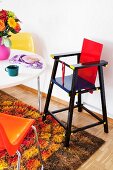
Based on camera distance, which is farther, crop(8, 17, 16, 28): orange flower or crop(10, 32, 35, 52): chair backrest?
crop(10, 32, 35, 52): chair backrest

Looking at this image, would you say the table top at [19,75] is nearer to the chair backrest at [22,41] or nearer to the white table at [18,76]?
the white table at [18,76]

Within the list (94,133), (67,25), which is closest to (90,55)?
(67,25)

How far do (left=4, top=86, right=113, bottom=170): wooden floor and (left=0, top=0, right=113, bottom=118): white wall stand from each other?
170mm

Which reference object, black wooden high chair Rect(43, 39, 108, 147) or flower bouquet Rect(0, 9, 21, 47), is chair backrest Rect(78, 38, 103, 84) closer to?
black wooden high chair Rect(43, 39, 108, 147)

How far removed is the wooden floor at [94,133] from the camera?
1.77m

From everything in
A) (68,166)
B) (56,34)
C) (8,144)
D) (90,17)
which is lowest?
(68,166)

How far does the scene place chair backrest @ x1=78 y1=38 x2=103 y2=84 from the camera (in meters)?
2.00

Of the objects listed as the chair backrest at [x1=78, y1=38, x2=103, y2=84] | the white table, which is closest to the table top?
the white table

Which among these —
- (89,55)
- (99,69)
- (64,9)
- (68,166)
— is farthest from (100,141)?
(64,9)

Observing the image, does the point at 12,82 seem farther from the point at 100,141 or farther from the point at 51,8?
the point at 51,8

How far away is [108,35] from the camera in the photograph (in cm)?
211

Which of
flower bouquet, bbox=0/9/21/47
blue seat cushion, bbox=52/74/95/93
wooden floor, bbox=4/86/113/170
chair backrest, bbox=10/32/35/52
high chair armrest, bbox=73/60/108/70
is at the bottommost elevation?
wooden floor, bbox=4/86/113/170

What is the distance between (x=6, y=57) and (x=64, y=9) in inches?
35.2

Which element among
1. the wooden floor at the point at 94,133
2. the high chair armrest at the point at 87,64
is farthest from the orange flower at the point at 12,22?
the wooden floor at the point at 94,133
